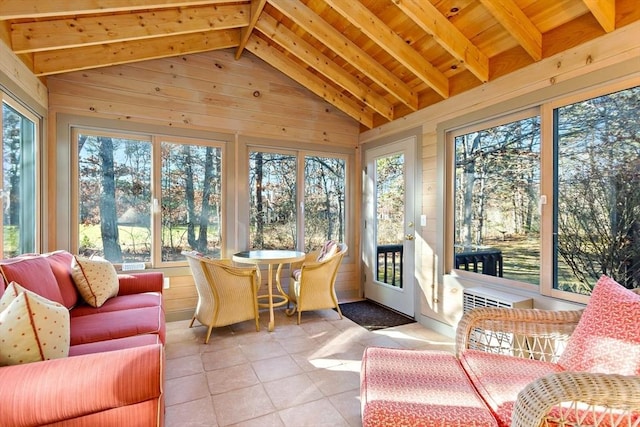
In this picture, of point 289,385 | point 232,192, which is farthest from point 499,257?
point 232,192

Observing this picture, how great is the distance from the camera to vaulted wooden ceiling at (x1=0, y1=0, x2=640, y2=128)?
220cm

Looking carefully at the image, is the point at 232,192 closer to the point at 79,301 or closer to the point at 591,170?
the point at 79,301

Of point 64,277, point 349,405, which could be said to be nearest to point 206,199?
point 64,277

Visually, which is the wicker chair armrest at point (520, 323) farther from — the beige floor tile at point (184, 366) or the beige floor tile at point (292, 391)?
the beige floor tile at point (184, 366)

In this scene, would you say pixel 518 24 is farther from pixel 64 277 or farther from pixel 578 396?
pixel 64 277

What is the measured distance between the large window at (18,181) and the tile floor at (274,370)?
141 centimetres

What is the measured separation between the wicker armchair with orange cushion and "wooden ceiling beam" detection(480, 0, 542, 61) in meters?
1.73

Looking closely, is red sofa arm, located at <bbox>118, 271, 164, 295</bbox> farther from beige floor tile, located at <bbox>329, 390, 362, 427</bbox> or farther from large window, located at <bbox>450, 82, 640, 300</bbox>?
large window, located at <bbox>450, 82, 640, 300</bbox>

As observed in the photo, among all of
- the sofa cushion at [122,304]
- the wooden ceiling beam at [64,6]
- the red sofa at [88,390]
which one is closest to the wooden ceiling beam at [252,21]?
the wooden ceiling beam at [64,6]

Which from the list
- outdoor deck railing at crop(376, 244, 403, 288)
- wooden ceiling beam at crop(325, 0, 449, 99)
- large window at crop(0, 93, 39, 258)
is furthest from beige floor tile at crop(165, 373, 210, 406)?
wooden ceiling beam at crop(325, 0, 449, 99)

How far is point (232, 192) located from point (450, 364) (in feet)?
9.46

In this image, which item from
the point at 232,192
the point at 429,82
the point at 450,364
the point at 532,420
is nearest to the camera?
the point at 532,420

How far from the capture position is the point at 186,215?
11.8ft

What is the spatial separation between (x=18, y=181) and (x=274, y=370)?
2461mm
